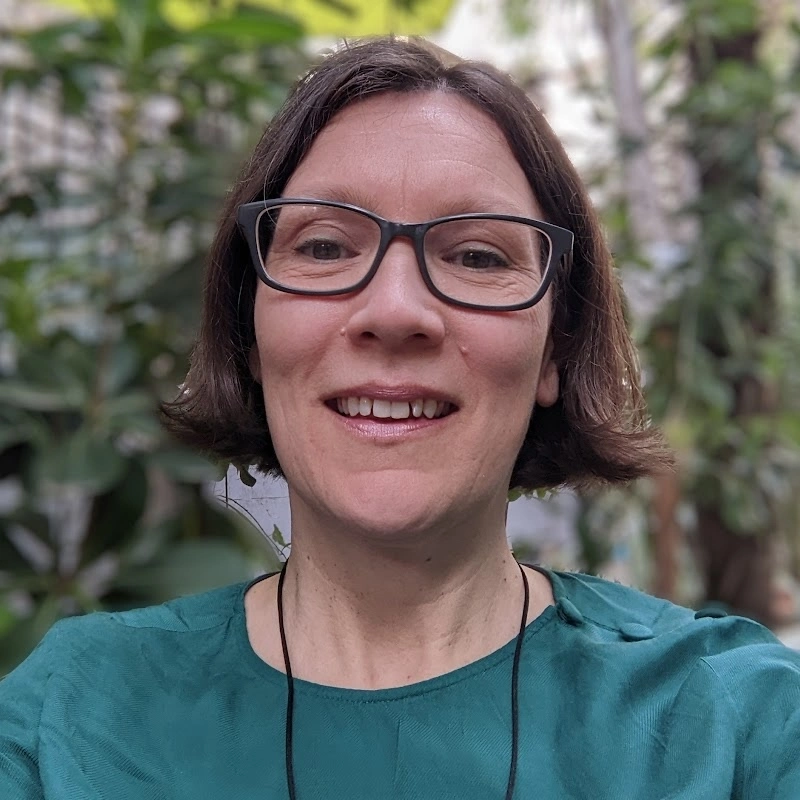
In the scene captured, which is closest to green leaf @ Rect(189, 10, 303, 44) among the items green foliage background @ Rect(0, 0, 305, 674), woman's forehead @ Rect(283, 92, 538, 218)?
green foliage background @ Rect(0, 0, 305, 674)

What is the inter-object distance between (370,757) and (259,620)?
19cm

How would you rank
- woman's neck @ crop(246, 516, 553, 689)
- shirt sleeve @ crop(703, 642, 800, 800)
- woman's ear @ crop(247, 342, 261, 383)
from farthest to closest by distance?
woman's ear @ crop(247, 342, 261, 383) < woman's neck @ crop(246, 516, 553, 689) < shirt sleeve @ crop(703, 642, 800, 800)

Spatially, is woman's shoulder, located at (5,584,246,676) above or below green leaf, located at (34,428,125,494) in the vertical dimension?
above

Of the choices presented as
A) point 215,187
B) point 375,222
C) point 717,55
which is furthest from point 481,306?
point 717,55

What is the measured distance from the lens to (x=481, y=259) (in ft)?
2.81

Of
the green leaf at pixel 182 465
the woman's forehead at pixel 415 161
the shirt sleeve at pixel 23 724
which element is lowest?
the green leaf at pixel 182 465

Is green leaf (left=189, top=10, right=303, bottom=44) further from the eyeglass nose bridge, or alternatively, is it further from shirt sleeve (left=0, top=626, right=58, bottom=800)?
shirt sleeve (left=0, top=626, right=58, bottom=800)

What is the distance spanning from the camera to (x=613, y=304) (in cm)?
101

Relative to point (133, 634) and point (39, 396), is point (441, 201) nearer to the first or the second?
point (133, 634)

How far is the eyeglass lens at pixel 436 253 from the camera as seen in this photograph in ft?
2.74

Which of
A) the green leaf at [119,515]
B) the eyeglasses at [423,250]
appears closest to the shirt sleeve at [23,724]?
the eyeglasses at [423,250]

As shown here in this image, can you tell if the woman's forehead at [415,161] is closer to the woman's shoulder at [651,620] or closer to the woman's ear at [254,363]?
the woman's ear at [254,363]

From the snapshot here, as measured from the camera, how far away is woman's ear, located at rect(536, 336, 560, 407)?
3.18 feet

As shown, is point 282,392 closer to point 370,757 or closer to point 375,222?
point 375,222
